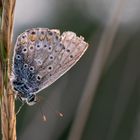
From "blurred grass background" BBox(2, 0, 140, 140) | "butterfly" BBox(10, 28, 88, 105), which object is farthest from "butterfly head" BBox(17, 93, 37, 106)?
"blurred grass background" BBox(2, 0, 140, 140)

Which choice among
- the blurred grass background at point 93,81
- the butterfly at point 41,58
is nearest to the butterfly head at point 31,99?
the butterfly at point 41,58

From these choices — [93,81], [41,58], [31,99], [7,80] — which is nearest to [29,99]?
[31,99]

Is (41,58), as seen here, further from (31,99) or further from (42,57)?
(31,99)

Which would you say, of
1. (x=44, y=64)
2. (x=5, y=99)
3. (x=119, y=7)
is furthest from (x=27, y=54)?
(x=119, y=7)

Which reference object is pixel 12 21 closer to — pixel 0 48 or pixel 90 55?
pixel 0 48

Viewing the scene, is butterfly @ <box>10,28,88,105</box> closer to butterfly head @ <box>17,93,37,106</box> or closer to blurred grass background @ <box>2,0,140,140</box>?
butterfly head @ <box>17,93,37,106</box>

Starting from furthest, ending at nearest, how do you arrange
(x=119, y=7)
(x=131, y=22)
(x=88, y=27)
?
(x=88, y=27) → (x=131, y=22) → (x=119, y=7)

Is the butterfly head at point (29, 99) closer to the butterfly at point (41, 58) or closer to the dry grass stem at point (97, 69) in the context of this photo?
the butterfly at point (41, 58)
